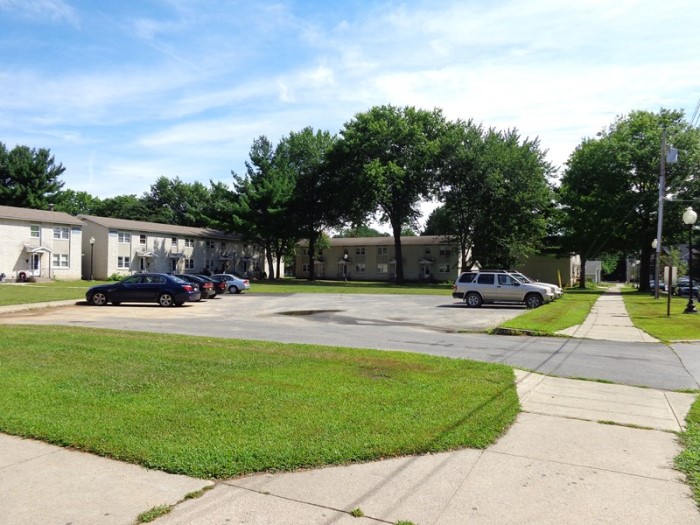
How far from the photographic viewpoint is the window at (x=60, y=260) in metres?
51.0

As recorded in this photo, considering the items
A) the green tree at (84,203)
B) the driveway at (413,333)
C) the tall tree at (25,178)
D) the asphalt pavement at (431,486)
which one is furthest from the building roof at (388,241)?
the asphalt pavement at (431,486)

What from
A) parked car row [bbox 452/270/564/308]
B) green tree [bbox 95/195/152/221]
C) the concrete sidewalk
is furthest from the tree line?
the concrete sidewalk

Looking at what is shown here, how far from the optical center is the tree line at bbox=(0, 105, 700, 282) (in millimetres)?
45906

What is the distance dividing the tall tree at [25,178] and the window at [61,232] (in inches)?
730

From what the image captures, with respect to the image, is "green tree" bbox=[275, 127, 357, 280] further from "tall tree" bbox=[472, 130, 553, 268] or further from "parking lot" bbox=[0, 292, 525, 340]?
"parking lot" bbox=[0, 292, 525, 340]

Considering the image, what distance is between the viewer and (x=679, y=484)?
4410mm

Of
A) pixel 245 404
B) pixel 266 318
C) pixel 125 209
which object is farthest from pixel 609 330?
pixel 125 209

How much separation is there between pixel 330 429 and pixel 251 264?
72.4m

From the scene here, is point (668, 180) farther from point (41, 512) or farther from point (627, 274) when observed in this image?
point (627, 274)

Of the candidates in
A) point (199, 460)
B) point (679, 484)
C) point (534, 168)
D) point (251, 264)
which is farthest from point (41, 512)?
point (251, 264)

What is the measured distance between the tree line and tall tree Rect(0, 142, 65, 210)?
0.50 ft

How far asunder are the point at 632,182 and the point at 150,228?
48.9 meters

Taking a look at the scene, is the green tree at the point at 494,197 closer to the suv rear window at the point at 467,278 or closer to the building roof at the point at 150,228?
the suv rear window at the point at 467,278

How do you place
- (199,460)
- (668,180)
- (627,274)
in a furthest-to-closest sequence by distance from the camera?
1. (627,274)
2. (668,180)
3. (199,460)
